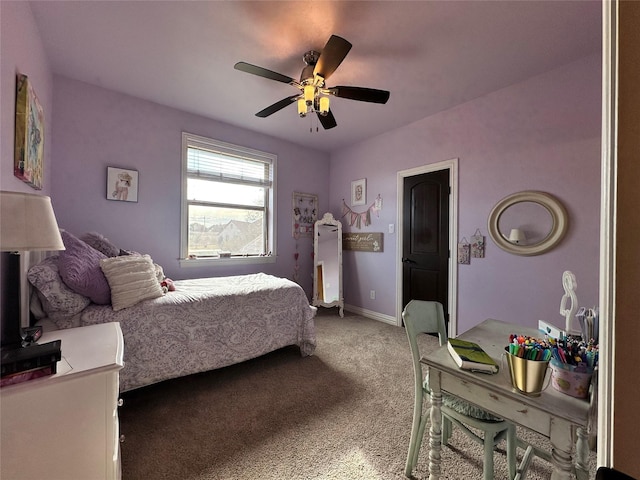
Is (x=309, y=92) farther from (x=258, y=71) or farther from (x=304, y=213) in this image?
(x=304, y=213)

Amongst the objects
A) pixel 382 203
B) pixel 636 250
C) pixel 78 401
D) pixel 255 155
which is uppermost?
pixel 255 155

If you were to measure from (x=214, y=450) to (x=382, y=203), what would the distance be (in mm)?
3252

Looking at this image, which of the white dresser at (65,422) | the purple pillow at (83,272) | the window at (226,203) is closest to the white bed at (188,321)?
the purple pillow at (83,272)

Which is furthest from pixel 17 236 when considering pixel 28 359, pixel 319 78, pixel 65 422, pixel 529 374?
pixel 319 78

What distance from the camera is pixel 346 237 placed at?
434 centimetres

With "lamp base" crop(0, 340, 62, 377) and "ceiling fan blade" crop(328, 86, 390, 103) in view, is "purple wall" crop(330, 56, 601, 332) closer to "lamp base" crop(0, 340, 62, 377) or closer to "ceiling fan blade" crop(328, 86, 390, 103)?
"ceiling fan blade" crop(328, 86, 390, 103)

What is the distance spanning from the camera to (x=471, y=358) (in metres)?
1.01

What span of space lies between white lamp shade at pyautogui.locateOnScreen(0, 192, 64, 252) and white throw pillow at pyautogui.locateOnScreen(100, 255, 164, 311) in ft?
3.16

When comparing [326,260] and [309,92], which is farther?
[326,260]

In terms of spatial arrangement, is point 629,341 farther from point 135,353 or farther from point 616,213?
point 135,353

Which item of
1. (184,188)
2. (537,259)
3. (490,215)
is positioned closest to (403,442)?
(537,259)

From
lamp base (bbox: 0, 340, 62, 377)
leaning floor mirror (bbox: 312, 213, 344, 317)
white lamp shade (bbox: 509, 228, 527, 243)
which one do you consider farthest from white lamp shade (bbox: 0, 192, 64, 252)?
leaning floor mirror (bbox: 312, 213, 344, 317)

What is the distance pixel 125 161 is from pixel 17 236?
2409 mm

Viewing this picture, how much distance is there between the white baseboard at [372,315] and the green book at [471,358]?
2589 millimetres
